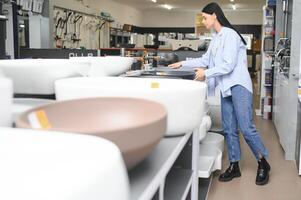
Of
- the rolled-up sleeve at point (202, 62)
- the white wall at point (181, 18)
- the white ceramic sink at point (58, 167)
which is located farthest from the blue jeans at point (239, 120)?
the white wall at point (181, 18)

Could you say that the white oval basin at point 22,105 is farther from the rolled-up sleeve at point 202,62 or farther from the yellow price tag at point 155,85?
the rolled-up sleeve at point 202,62

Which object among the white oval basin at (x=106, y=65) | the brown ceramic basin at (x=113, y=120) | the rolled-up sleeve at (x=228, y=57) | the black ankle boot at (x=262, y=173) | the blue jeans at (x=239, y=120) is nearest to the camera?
the brown ceramic basin at (x=113, y=120)

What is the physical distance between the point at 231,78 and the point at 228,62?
0.18 m

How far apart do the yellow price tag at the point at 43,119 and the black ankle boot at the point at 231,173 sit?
2847 mm

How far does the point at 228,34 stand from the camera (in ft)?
10.8

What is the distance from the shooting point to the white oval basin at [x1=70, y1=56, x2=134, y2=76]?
1934mm

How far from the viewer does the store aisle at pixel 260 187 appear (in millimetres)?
3248

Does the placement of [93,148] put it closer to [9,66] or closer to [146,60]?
[9,66]

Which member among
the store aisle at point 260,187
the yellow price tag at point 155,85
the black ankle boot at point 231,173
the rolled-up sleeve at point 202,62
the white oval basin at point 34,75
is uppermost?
the rolled-up sleeve at point 202,62

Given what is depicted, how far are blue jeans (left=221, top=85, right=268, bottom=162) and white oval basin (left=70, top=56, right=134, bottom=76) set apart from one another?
1.47 m

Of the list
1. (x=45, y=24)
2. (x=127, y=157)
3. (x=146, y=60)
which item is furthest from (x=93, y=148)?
(x=45, y=24)

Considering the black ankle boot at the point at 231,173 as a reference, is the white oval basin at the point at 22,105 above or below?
above

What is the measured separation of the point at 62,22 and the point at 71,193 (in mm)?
10021

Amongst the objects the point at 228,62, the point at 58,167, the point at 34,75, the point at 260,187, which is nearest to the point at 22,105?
the point at 34,75
